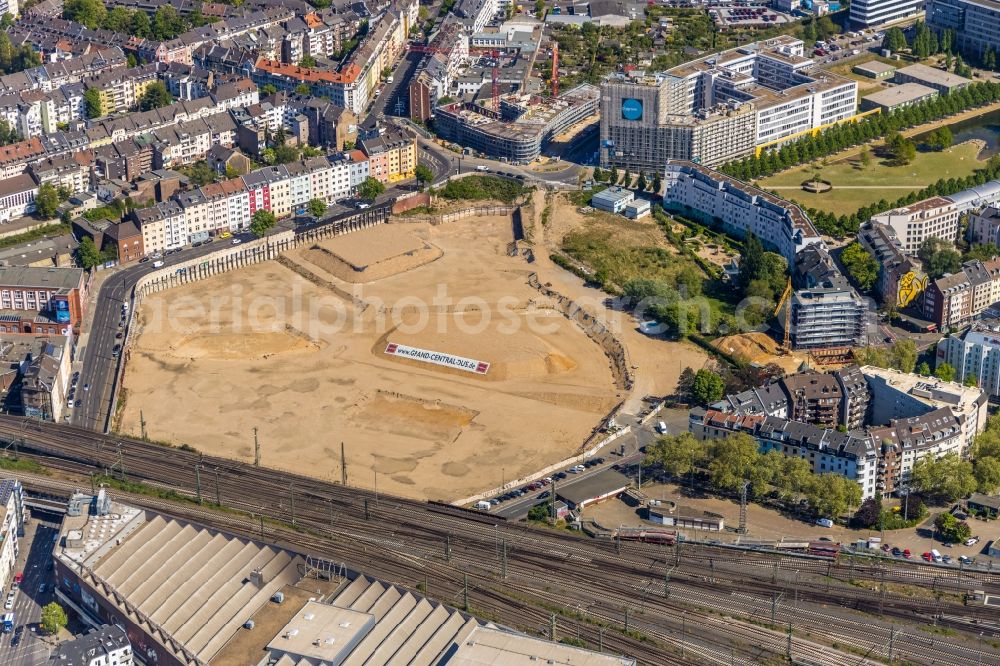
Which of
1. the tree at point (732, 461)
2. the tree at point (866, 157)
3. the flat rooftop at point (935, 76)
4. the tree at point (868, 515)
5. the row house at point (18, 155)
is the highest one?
the row house at point (18, 155)

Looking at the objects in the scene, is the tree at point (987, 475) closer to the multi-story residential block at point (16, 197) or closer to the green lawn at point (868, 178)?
the green lawn at point (868, 178)

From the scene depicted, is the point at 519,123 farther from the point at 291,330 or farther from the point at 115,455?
the point at 115,455

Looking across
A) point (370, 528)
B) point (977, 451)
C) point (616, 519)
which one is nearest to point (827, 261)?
point (977, 451)

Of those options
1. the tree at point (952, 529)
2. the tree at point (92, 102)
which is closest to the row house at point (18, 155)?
the tree at point (92, 102)

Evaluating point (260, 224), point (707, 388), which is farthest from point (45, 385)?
point (707, 388)

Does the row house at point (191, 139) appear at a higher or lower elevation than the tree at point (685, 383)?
higher

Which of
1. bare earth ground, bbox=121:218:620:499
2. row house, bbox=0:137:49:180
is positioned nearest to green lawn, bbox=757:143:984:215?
bare earth ground, bbox=121:218:620:499
